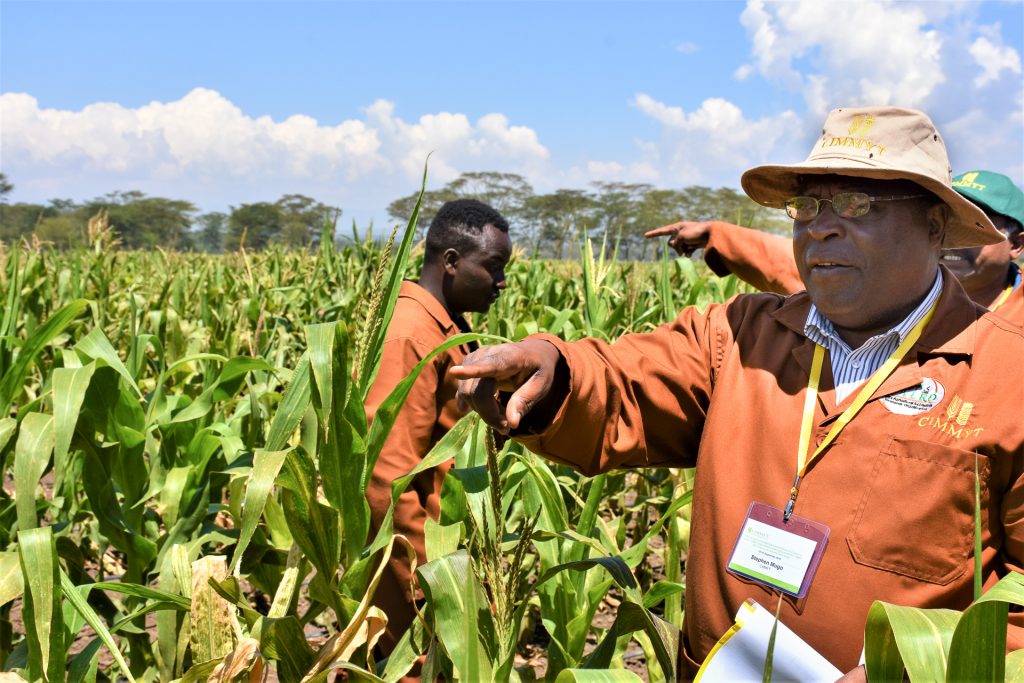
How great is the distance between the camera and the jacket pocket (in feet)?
4.25

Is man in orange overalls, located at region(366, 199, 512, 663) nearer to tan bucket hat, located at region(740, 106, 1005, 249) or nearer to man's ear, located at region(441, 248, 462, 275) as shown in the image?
man's ear, located at region(441, 248, 462, 275)

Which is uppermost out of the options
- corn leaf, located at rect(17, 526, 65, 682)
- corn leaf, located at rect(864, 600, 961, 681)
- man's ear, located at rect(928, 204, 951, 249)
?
man's ear, located at rect(928, 204, 951, 249)

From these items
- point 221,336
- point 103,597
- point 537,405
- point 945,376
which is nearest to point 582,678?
point 537,405

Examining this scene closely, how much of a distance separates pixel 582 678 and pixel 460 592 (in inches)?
8.8

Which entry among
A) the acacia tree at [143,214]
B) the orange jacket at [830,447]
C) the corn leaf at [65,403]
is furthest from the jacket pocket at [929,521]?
the acacia tree at [143,214]

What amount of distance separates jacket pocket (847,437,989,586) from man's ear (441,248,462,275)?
1.45 m

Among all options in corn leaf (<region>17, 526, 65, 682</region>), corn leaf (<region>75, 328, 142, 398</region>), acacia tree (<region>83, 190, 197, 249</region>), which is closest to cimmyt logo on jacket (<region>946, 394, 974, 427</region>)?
corn leaf (<region>17, 526, 65, 682</region>)

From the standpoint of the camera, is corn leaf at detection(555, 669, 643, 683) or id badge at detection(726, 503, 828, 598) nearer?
corn leaf at detection(555, 669, 643, 683)

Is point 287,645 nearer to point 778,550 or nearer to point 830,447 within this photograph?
point 778,550

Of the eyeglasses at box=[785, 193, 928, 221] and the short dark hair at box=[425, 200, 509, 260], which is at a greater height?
the eyeglasses at box=[785, 193, 928, 221]

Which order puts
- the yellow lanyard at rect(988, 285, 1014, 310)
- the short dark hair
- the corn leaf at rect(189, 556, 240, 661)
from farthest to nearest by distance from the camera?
the yellow lanyard at rect(988, 285, 1014, 310), the short dark hair, the corn leaf at rect(189, 556, 240, 661)

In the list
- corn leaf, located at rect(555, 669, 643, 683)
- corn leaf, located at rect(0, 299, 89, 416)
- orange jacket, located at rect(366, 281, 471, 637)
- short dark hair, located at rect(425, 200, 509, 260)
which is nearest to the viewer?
corn leaf, located at rect(555, 669, 643, 683)

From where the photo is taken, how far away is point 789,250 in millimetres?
2570

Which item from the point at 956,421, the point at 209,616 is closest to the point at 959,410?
the point at 956,421
